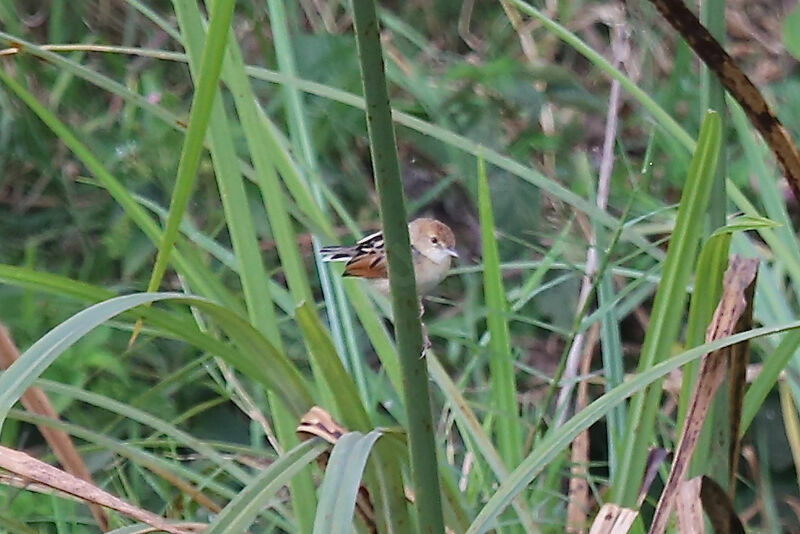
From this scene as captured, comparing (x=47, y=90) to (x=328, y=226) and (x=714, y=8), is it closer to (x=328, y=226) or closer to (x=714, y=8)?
(x=328, y=226)

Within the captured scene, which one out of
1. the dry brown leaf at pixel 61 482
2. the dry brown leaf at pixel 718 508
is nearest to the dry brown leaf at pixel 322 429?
the dry brown leaf at pixel 61 482

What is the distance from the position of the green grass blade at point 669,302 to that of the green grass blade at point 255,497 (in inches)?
8.8

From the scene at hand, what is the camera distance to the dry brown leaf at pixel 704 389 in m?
0.72

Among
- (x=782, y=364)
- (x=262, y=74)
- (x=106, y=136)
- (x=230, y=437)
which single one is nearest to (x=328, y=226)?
(x=262, y=74)

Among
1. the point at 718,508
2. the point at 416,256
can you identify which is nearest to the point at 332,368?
the point at 718,508

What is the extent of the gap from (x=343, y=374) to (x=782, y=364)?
0.27 m

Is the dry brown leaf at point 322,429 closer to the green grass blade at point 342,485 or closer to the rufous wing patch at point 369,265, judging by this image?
the green grass blade at point 342,485

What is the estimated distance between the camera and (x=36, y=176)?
2.30 meters

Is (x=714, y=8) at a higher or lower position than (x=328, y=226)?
higher

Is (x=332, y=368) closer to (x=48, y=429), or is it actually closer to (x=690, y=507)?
(x=690, y=507)

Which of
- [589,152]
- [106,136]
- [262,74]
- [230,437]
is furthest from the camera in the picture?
[589,152]

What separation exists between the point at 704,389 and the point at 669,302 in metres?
0.07

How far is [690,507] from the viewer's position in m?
0.71

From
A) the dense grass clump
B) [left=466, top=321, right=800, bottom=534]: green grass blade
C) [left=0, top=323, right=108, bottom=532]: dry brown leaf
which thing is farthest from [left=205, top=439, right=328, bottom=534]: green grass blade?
[left=0, top=323, right=108, bottom=532]: dry brown leaf
